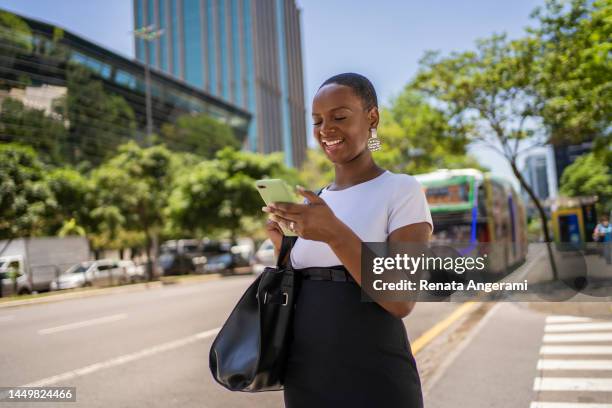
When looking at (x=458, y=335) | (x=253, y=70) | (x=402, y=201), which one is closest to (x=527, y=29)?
(x=458, y=335)

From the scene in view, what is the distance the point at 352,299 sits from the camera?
1.39m

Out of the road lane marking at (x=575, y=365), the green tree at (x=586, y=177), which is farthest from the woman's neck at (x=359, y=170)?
the green tree at (x=586, y=177)

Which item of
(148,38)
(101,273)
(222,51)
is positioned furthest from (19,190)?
(222,51)

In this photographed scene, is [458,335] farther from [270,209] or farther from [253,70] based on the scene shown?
[253,70]

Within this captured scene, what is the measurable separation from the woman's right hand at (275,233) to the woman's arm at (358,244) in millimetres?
360

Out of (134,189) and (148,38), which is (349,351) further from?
(134,189)

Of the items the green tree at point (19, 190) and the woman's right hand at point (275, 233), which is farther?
the green tree at point (19, 190)

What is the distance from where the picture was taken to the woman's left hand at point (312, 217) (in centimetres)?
124

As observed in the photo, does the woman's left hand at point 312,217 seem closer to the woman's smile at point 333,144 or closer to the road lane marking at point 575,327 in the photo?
the woman's smile at point 333,144

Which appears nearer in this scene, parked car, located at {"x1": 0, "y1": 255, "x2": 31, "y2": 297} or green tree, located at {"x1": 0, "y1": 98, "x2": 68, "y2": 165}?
parked car, located at {"x1": 0, "y1": 255, "x2": 31, "y2": 297}

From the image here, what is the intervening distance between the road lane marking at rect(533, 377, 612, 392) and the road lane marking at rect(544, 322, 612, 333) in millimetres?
2381

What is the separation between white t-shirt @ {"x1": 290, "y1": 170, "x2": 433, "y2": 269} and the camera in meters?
1.36

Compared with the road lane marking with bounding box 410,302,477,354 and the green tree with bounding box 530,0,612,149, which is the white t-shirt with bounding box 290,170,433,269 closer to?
the road lane marking with bounding box 410,302,477,354

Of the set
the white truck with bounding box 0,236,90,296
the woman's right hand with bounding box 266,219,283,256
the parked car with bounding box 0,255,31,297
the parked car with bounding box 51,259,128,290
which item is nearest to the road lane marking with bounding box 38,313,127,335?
the white truck with bounding box 0,236,90,296
